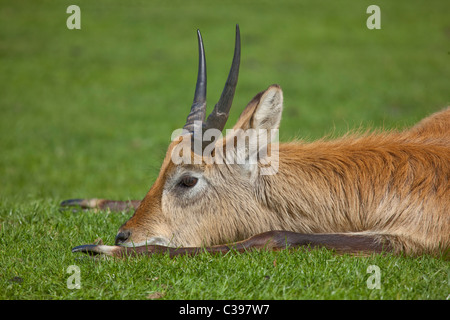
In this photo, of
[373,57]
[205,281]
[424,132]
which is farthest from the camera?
[373,57]

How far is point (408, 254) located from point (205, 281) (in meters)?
1.68

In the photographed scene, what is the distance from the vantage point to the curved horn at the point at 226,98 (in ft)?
16.6

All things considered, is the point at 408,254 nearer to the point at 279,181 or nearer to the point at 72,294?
the point at 279,181

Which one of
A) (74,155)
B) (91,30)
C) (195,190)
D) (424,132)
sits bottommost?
(74,155)

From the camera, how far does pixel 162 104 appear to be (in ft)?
54.4

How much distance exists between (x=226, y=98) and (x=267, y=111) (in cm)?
39

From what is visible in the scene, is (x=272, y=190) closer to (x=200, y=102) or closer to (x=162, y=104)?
(x=200, y=102)

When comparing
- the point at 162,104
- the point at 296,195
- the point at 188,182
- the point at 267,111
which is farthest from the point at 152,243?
the point at 162,104

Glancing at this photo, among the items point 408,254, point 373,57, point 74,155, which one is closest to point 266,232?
point 408,254

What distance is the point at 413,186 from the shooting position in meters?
5.04

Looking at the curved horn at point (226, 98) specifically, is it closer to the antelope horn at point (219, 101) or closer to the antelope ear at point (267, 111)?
the antelope horn at point (219, 101)

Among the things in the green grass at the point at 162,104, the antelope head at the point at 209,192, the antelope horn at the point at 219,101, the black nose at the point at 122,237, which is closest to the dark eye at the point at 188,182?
the antelope head at the point at 209,192

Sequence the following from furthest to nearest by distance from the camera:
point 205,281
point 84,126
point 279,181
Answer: point 84,126, point 279,181, point 205,281

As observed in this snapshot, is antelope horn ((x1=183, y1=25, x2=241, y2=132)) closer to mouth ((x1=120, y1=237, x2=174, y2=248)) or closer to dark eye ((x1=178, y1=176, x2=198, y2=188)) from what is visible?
dark eye ((x1=178, y1=176, x2=198, y2=188))
